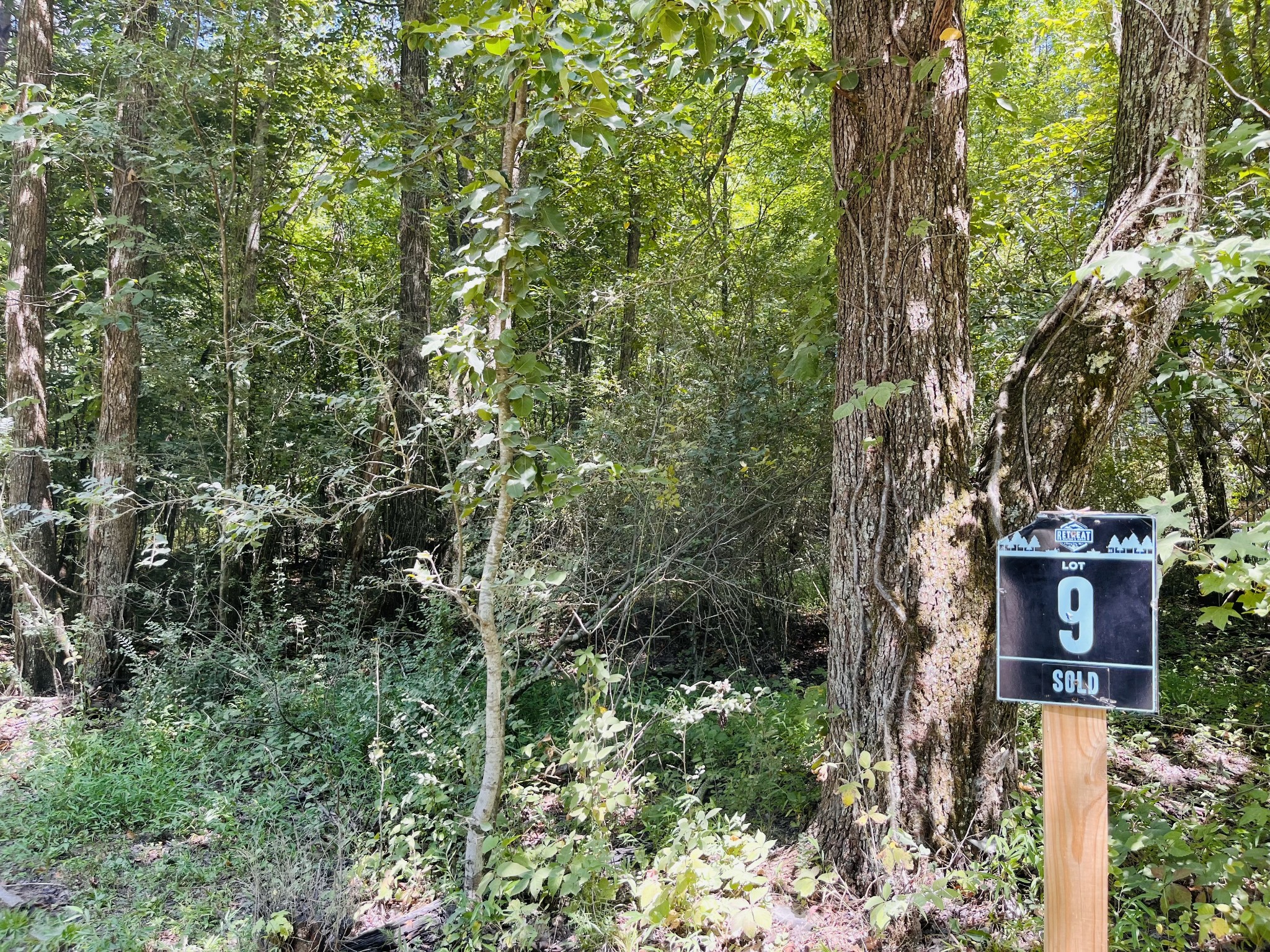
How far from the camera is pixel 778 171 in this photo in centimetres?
720

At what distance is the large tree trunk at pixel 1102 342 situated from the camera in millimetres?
2629

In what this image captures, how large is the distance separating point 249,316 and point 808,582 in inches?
211

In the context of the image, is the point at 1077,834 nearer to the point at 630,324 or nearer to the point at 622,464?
the point at 622,464

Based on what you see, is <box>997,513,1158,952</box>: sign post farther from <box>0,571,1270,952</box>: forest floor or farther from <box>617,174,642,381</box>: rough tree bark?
<box>617,174,642,381</box>: rough tree bark

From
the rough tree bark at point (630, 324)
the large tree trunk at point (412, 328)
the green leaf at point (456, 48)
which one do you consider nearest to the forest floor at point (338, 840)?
the large tree trunk at point (412, 328)

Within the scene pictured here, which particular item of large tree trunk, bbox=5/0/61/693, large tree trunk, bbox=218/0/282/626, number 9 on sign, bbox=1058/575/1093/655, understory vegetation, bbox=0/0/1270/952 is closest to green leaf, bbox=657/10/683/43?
understory vegetation, bbox=0/0/1270/952

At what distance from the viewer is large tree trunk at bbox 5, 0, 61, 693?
5.94 meters

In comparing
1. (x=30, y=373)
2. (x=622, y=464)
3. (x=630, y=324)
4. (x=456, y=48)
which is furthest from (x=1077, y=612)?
(x=30, y=373)

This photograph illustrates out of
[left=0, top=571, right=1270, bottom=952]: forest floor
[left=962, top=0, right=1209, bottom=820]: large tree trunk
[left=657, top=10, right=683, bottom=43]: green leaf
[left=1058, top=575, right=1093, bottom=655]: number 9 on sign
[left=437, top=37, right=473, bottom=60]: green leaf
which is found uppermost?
[left=657, top=10, right=683, bottom=43]: green leaf

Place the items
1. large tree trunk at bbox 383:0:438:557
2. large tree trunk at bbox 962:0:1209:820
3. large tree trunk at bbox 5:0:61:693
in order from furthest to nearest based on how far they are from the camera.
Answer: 1. large tree trunk at bbox 383:0:438:557
2. large tree trunk at bbox 5:0:61:693
3. large tree trunk at bbox 962:0:1209:820

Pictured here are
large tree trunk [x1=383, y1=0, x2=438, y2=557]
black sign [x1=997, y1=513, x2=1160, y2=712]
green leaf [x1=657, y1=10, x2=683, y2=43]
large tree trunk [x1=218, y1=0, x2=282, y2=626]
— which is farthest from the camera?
large tree trunk [x1=383, y1=0, x2=438, y2=557]

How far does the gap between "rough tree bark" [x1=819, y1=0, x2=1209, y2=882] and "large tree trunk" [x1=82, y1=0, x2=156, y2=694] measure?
5763 mm

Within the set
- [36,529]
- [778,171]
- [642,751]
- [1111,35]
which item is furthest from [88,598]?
[1111,35]

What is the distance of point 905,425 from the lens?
9.20ft
